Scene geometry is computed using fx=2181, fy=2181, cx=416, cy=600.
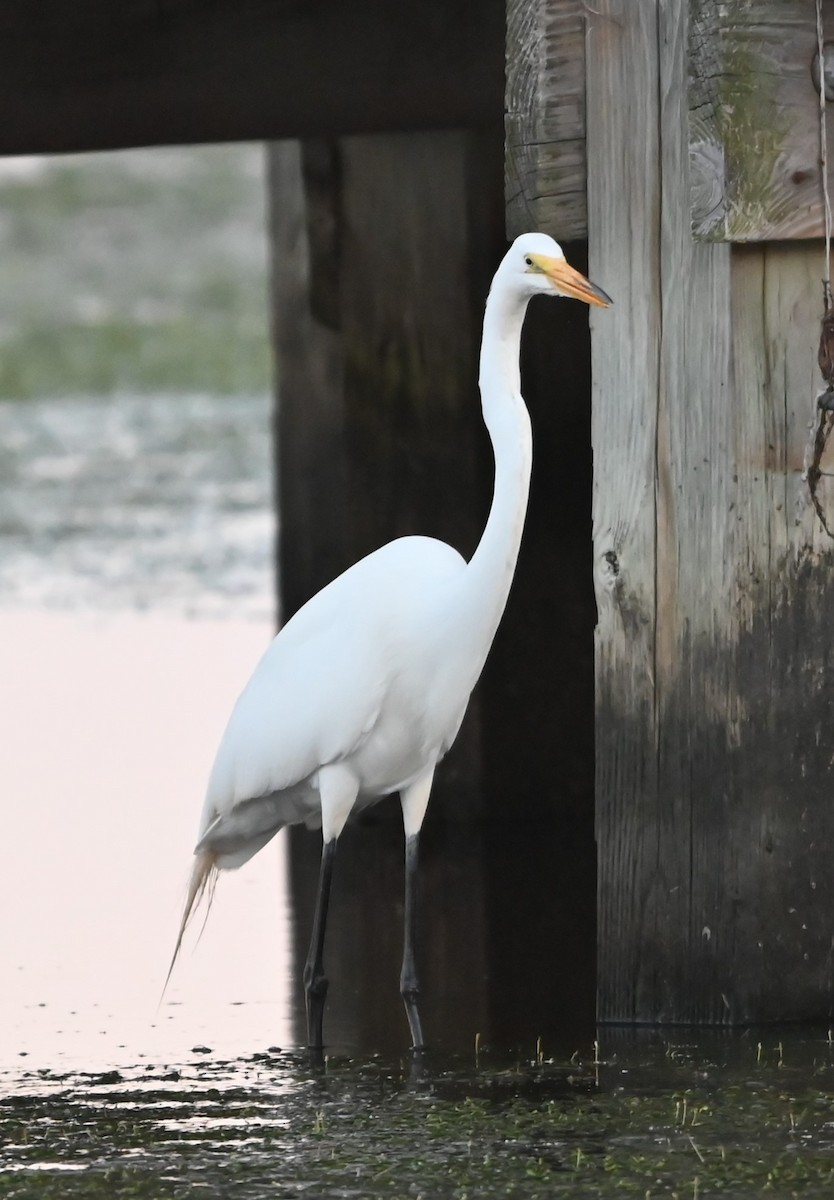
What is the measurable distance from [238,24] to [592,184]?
1.61 m

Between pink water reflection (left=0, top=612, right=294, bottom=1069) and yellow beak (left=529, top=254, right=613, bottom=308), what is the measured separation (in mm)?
1839

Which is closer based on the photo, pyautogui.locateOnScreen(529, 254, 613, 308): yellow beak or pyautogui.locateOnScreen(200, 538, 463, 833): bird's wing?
pyautogui.locateOnScreen(529, 254, 613, 308): yellow beak

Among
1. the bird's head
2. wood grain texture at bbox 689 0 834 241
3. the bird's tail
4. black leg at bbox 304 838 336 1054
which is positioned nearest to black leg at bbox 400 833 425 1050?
black leg at bbox 304 838 336 1054

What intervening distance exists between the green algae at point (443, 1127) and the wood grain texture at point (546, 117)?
70.1 inches

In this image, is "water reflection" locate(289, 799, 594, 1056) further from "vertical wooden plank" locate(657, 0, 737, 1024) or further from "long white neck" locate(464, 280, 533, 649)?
"long white neck" locate(464, 280, 533, 649)

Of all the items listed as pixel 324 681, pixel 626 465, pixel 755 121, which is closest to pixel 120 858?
pixel 324 681

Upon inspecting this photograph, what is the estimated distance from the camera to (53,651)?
31.7 feet

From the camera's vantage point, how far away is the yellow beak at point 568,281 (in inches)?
170

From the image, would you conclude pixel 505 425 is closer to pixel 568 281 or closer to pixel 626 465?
pixel 626 465

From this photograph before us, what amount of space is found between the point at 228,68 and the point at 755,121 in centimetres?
200

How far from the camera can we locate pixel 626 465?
461 cm

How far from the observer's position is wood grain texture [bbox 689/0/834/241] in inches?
169

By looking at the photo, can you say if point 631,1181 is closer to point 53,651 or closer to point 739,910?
point 739,910

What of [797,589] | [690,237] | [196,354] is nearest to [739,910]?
[797,589]
